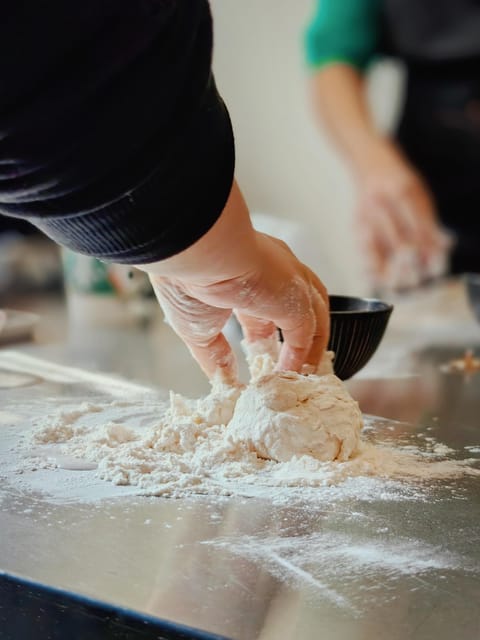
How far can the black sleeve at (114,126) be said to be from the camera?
525 millimetres

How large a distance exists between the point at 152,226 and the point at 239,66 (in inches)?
107

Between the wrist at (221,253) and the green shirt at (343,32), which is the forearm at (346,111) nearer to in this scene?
the green shirt at (343,32)

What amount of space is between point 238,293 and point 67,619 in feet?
1.04

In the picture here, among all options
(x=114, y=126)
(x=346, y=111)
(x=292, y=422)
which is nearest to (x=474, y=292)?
(x=292, y=422)

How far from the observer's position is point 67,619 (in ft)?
1.66

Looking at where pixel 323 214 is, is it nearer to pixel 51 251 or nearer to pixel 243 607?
pixel 51 251

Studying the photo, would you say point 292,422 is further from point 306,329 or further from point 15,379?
point 15,379

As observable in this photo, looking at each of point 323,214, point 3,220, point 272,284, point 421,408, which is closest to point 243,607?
point 272,284

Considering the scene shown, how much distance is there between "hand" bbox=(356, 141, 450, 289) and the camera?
1882mm

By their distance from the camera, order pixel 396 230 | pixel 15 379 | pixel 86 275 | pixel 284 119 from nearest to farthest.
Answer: pixel 15 379 < pixel 86 275 < pixel 396 230 < pixel 284 119

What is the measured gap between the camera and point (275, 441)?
28.7 inches

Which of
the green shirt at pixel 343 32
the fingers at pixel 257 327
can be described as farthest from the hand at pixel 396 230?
the fingers at pixel 257 327

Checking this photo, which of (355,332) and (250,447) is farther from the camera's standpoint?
(355,332)

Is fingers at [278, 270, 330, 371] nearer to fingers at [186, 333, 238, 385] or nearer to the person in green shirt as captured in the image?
fingers at [186, 333, 238, 385]
